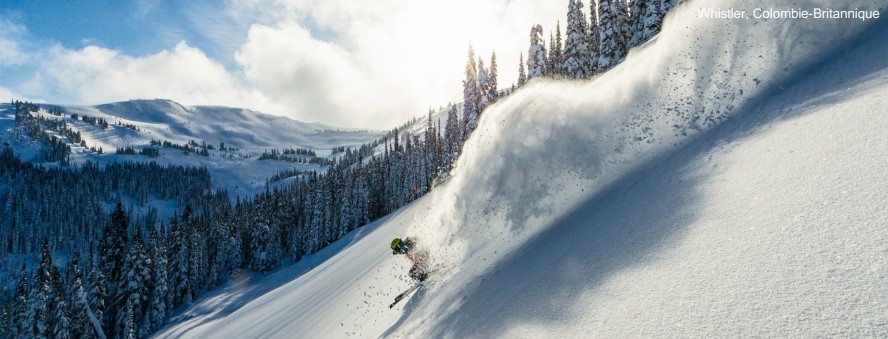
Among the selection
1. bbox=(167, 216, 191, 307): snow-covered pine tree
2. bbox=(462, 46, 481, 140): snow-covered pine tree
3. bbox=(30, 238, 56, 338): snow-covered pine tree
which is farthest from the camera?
bbox=(167, 216, 191, 307): snow-covered pine tree

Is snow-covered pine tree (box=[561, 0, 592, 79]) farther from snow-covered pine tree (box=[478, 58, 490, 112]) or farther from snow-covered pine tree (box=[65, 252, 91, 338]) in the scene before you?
snow-covered pine tree (box=[65, 252, 91, 338])

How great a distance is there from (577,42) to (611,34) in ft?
14.2

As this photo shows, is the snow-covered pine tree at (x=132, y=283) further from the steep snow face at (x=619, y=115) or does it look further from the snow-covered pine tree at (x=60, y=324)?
the steep snow face at (x=619, y=115)

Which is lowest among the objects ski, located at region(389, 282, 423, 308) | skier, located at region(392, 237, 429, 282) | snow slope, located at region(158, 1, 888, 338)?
ski, located at region(389, 282, 423, 308)

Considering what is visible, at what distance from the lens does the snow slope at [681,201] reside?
4559 mm

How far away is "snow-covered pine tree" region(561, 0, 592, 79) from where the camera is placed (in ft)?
131

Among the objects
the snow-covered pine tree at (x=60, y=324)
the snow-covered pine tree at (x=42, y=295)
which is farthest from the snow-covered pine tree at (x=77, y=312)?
the snow-covered pine tree at (x=42, y=295)

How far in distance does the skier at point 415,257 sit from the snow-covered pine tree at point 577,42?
31050mm

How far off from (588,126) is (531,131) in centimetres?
152

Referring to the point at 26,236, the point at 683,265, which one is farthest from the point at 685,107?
the point at 26,236

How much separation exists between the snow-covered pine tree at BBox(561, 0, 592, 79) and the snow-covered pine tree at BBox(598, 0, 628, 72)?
2582 millimetres

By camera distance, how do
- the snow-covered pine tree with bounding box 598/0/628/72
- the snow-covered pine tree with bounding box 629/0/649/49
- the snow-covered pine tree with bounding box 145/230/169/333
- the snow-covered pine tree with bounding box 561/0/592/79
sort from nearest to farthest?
the snow-covered pine tree with bounding box 629/0/649/49 → the snow-covered pine tree with bounding box 598/0/628/72 → the snow-covered pine tree with bounding box 561/0/592/79 → the snow-covered pine tree with bounding box 145/230/169/333

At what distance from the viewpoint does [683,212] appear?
6816mm

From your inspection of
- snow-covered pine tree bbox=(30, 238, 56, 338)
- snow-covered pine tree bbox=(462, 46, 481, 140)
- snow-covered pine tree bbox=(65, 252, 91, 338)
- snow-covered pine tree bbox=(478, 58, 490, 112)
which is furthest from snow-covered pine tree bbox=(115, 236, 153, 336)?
snow-covered pine tree bbox=(478, 58, 490, 112)
